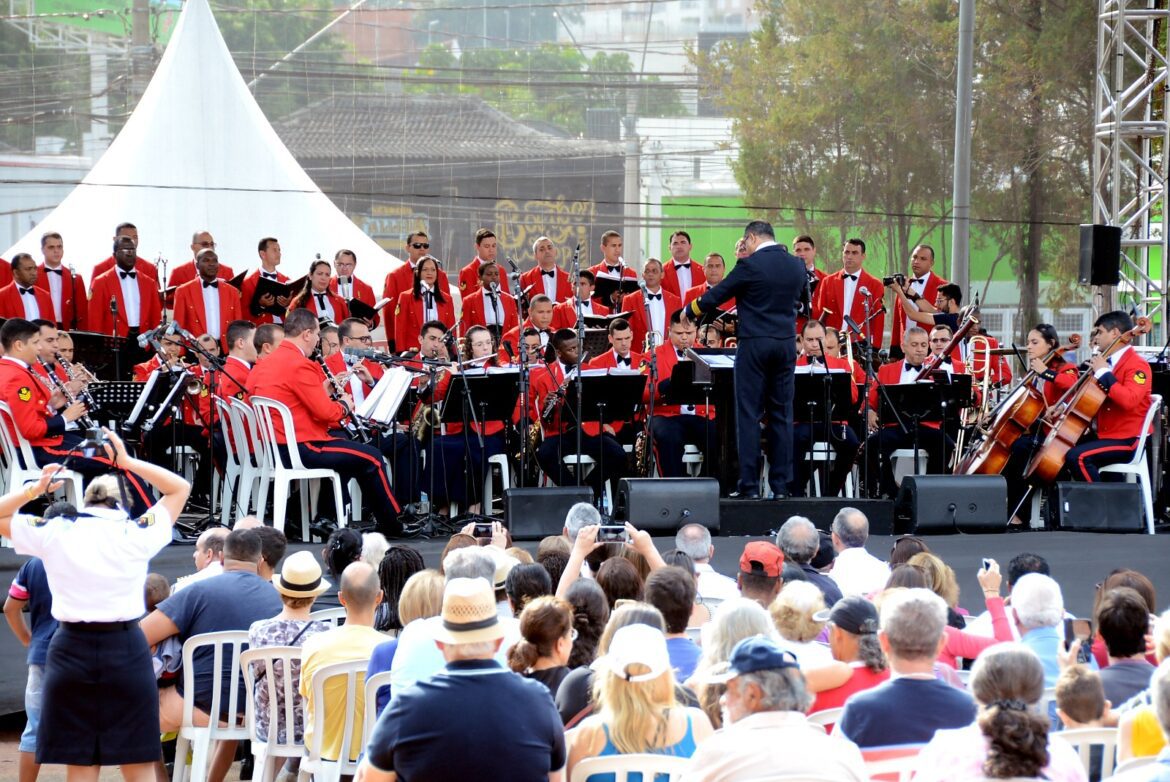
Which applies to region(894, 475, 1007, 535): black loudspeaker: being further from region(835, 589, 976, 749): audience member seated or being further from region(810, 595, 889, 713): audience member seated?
region(835, 589, 976, 749): audience member seated

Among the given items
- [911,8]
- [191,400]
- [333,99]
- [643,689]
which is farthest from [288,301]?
[911,8]

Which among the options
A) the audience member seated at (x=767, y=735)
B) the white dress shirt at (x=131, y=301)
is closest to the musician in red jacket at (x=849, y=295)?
the white dress shirt at (x=131, y=301)

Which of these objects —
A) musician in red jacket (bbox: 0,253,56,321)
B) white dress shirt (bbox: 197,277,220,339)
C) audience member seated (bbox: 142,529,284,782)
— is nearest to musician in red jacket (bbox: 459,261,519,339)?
white dress shirt (bbox: 197,277,220,339)

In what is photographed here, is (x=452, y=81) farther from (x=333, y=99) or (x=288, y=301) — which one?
(x=288, y=301)

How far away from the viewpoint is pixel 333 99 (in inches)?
615

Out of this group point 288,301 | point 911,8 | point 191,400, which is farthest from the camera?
point 911,8

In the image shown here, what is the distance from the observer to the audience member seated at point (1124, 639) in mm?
4055

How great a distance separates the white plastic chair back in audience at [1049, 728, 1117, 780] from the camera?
3498 mm

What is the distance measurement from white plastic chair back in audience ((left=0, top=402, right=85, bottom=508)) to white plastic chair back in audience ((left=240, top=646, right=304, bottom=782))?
3088 mm

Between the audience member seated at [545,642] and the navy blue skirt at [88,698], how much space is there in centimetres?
134

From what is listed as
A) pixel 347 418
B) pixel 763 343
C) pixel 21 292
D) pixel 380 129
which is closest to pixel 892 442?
pixel 763 343

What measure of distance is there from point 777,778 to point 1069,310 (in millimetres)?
15406

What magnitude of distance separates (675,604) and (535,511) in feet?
11.9

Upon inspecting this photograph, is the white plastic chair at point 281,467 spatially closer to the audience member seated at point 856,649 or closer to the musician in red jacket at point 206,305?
the musician in red jacket at point 206,305
